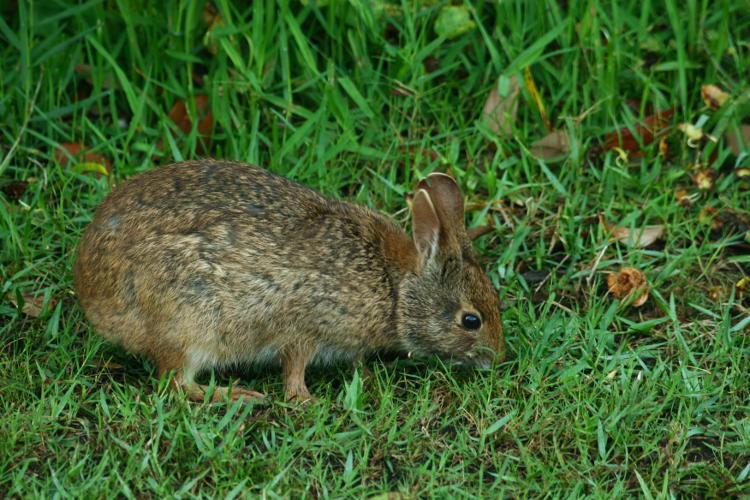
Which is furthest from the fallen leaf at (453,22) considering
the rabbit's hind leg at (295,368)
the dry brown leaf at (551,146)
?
the rabbit's hind leg at (295,368)

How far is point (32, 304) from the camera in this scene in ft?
17.8

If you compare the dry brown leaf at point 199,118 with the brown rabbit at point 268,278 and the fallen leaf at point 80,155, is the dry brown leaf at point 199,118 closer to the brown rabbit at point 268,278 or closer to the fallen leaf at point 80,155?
the fallen leaf at point 80,155

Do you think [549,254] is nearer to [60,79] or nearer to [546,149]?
[546,149]

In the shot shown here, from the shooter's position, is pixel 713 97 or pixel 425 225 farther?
pixel 713 97

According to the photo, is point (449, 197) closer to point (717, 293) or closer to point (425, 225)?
point (425, 225)

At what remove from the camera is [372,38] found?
21.2 ft

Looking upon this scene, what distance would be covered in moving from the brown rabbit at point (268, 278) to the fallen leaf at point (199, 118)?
1.13 m

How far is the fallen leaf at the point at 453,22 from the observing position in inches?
251

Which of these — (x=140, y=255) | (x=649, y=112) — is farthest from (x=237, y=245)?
(x=649, y=112)

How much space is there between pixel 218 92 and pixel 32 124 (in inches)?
45.4

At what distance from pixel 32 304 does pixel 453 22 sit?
293cm

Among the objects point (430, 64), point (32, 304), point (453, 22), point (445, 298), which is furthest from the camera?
point (430, 64)

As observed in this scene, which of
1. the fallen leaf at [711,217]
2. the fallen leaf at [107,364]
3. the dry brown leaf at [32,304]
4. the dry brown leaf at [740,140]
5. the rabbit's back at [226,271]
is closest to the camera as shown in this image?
the rabbit's back at [226,271]

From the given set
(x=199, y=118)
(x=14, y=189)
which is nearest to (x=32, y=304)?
(x=14, y=189)
